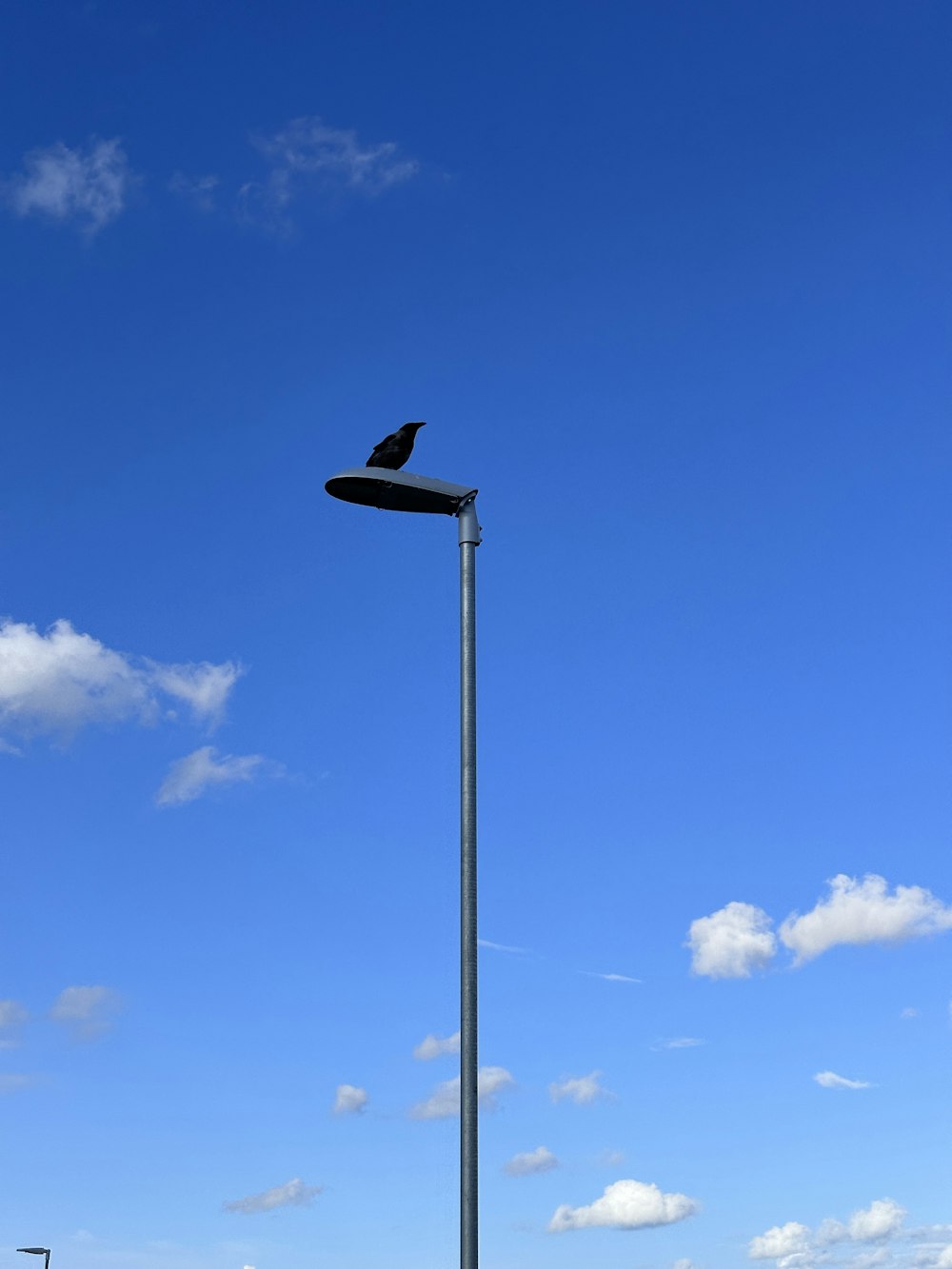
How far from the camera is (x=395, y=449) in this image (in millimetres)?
15641

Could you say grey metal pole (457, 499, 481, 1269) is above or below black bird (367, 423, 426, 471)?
below

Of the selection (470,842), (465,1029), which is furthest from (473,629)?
(465,1029)

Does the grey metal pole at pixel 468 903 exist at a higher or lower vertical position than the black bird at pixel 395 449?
lower

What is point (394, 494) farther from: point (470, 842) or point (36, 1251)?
point (36, 1251)

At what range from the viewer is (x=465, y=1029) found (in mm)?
13398

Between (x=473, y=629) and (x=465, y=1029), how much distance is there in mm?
3800

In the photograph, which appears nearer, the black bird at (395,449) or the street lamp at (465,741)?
the street lamp at (465,741)

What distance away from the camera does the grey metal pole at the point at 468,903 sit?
13.0 metres

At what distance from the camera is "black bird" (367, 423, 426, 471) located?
15.5 meters

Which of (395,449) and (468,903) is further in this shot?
(395,449)

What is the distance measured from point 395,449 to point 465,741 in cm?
311

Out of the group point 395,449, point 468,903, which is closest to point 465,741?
point 468,903

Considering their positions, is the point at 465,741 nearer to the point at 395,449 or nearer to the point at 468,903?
the point at 468,903

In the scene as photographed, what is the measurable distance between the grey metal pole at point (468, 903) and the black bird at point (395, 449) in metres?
0.81
